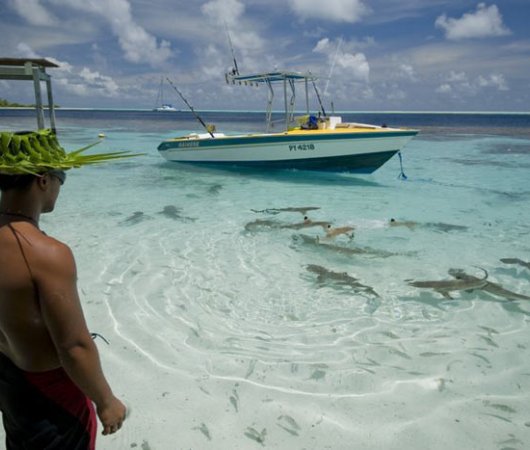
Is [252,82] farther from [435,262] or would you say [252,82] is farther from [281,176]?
[435,262]

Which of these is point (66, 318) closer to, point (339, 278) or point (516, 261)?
point (339, 278)

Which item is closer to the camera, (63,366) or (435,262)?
(63,366)

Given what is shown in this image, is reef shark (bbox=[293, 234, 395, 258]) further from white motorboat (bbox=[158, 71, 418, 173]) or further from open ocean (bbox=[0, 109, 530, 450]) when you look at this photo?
white motorboat (bbox=[158, 71, 418, 173])

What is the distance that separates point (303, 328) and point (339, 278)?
49.7 inches

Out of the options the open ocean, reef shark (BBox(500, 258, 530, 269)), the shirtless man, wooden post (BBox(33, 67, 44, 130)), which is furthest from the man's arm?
wooden post (BBox(33, 67, 44, 130))

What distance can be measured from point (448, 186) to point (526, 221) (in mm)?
4660

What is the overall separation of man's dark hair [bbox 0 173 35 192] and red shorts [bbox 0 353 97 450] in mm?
624

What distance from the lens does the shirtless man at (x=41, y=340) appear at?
1.31 meters

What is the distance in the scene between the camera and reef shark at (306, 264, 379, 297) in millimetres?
5039

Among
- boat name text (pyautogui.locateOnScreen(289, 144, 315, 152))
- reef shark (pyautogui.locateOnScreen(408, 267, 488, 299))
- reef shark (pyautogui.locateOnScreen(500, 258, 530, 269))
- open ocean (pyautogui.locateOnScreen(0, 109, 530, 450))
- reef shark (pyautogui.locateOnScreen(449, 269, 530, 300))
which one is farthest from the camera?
boat name text (pyautogui.locateOnScreen(289, 144, 315, 152))

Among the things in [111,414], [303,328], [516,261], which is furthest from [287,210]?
[111,414]

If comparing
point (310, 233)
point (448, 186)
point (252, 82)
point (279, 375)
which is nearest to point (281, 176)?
point (252, 82)

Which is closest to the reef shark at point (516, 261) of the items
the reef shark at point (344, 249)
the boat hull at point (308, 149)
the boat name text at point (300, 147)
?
the reef shark at point (344, 249)

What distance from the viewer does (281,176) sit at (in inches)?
536
